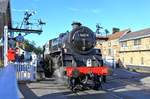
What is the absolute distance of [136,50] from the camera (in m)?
57.3

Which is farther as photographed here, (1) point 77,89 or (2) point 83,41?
(2) point 83,41

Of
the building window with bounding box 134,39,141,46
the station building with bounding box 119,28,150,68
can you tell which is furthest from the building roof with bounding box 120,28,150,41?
the building window with bounding box 134,39,141,46

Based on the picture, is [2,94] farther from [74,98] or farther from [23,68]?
[23,68]

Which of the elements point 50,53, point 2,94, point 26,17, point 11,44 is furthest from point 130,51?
point 2,94

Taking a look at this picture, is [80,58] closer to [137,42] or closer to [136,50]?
[137,42]

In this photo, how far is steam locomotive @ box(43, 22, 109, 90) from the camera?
56.2ft

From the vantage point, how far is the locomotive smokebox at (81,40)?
18469 millimetres

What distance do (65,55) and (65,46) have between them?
516 mm

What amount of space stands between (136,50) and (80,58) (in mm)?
40162

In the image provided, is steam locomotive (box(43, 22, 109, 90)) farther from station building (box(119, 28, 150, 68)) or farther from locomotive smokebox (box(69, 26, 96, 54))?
station building (box(119, 28, 150, 68))

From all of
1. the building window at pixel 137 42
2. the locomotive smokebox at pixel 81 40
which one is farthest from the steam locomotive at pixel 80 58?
the building window at pixel 137 42

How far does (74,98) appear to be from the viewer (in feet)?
47.7

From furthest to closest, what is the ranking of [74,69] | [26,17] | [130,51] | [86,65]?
1. [130,51]
2. [26,17]
3. [86,65]
4. [74,69]

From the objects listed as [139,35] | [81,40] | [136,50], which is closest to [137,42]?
[139,35]
